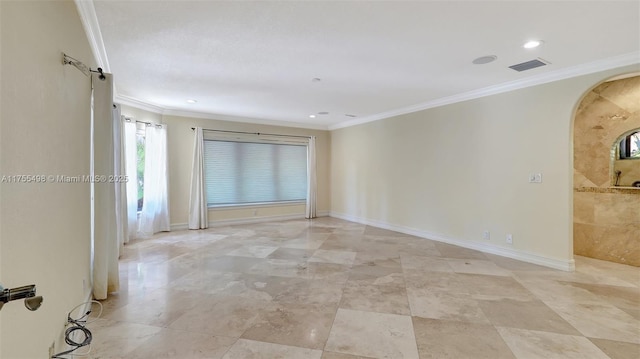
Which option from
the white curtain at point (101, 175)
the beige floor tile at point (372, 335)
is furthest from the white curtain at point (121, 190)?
the beige floor tile at point (372, 335)

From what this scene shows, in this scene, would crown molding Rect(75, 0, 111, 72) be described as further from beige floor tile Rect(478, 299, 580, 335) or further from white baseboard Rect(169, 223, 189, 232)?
beige floor tile Rect(478, 299, 580, 335)

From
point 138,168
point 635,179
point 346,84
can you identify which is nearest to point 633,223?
point 635,179

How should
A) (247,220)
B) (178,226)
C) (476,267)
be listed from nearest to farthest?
(476,267)
(178,226)
(247,220)

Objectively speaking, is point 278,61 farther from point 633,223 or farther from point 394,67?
point 633,223

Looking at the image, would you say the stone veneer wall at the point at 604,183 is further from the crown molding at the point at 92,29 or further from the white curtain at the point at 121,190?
the white curtain at the point at 121,190

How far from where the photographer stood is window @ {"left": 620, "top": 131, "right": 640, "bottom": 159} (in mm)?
3950

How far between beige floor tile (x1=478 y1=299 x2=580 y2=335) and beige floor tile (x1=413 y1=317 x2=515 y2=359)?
9.0 inches

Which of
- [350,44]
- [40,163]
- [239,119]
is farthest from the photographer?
[239,119]

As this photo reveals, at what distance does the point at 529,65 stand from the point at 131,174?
246 inches

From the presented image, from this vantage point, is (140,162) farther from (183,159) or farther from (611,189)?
(611,189)

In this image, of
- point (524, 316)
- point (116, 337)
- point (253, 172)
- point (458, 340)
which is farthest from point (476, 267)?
point (253, 172)

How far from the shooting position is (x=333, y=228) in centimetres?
634

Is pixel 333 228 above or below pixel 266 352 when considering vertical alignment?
above

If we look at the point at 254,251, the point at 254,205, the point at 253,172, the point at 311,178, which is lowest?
the point at 254,251
